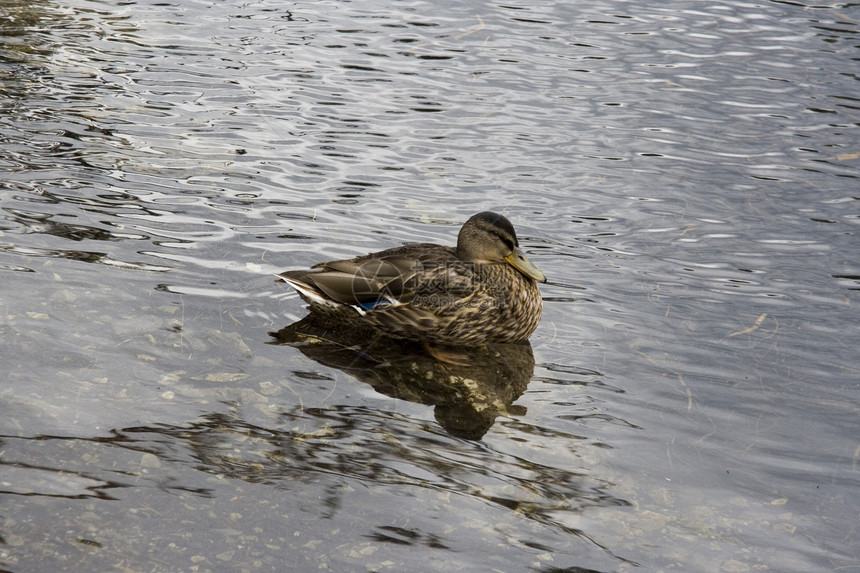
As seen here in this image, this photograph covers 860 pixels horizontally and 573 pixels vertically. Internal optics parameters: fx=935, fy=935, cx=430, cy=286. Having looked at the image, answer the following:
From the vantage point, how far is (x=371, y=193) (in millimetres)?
8258

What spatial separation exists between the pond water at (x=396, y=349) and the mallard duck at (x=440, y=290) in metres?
0.24

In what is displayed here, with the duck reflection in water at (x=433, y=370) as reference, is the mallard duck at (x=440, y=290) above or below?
above

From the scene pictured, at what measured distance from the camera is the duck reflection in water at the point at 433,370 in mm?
5527

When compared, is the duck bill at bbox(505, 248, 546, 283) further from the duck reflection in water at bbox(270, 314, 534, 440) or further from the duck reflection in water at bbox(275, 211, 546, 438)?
the duck reflection in water at bbox(270, 314, 534, 440)

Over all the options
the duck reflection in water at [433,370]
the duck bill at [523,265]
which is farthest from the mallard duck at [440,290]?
the duck reflection in water at [433,370]

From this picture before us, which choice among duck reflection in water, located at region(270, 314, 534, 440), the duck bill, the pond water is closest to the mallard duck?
the duck bill

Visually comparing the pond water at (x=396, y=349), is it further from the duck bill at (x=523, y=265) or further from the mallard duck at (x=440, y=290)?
the duck bill at (x=523, y=265)

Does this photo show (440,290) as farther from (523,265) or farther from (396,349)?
(523,265)

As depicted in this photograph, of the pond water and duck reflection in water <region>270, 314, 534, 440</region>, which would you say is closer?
the pond water

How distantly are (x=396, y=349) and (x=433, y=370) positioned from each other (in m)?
0.37

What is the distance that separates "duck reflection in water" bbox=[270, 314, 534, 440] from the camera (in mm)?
5527

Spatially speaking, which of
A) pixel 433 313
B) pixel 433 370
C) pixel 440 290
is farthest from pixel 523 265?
pixel 433 370

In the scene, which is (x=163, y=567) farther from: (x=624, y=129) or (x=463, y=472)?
(x=624, y=129)

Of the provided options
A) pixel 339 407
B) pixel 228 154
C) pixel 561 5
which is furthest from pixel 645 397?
pixel 561 5
